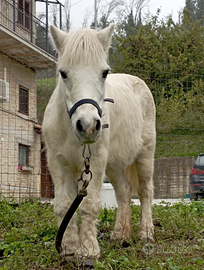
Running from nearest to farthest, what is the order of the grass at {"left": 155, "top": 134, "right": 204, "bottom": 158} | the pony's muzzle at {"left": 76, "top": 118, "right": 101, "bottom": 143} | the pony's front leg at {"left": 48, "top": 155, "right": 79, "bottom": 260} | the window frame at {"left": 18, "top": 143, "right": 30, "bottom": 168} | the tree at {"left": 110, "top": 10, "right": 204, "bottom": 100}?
the pony's muzzle at {"left": 76, "top": 118, "right": 101, "bottom": 143}
the pony's front leg at {"left": 48, "top": 155, "right": 79, "bottom": 260}
the grass at {"left": 155, "top": 134, "right": 204, "bottom": 158}
the window frame at {"left": 18, "top": 143, "right": 30, "bottom": 168}
the tree at {"left": 110, "top": 10, "right": 204, "bottom": 100}

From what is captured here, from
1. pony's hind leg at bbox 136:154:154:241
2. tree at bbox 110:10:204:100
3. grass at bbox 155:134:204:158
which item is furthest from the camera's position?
tree at bbox 110:10:204:100

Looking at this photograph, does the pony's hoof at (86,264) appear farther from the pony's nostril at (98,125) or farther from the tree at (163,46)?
the tree at (163,46)

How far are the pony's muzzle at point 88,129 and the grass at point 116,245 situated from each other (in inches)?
38.9

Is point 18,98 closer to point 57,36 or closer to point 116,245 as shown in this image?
point 116,245

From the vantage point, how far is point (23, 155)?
44.7ft

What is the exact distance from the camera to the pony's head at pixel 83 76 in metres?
2.61

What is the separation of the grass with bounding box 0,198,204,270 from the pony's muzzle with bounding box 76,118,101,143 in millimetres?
989

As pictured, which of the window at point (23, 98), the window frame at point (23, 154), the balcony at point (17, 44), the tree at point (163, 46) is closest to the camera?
the balcony at point (17, 44)

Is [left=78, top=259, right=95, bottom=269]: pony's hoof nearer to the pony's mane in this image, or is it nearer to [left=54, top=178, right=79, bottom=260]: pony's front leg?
[left=54, top=178, right=79, bottom=260]: pony's front leg

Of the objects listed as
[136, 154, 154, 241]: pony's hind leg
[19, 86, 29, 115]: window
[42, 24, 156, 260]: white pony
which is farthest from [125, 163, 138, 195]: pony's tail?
[19, 86, 29, 115]: window

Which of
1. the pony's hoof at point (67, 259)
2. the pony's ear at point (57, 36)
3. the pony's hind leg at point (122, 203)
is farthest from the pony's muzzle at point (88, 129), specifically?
the pony's hind leg at point (122, 203)

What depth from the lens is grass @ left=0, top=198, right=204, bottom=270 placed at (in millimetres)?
3033

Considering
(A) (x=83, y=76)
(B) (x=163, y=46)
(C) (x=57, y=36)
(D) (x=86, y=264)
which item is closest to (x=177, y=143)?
(C) (x=57, y=36)

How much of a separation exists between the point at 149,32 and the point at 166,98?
14.2m
